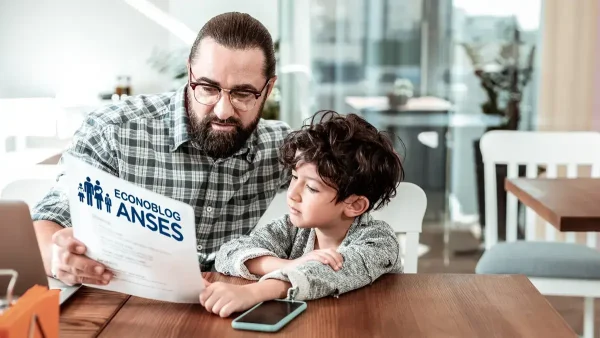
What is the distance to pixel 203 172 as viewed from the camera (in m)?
1.98

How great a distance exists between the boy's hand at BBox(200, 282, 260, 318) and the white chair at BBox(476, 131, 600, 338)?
1537 millimetres

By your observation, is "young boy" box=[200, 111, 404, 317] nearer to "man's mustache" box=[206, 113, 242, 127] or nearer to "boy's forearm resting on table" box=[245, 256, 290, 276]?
"boy's forearm resting on table" box=[245, 256, 290, 276]

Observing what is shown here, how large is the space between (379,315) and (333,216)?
33 centimetres

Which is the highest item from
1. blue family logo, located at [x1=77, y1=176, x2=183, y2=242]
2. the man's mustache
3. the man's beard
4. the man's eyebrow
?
the man's eyebrow

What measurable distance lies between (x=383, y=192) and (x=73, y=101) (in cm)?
277

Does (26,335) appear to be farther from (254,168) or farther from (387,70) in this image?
(387,70)

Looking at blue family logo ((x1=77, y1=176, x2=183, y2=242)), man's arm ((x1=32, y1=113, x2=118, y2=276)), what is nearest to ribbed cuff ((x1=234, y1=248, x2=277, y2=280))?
blue family logo ((x1=77, y1=176, x2=183, y2=242))

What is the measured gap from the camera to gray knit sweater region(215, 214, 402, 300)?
1354 millimetres

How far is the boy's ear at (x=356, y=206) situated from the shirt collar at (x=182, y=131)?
1.59ft

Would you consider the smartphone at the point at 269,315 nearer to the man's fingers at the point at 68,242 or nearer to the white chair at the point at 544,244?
the man's fingers at the point at 68,242

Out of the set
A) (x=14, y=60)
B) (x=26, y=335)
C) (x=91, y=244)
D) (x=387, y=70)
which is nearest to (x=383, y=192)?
(x=91, y=244)

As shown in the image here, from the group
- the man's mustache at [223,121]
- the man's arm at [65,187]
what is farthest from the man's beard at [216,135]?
the man's arm at [65,187]

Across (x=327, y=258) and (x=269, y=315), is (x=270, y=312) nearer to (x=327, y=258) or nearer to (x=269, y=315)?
(x=269, y=315)

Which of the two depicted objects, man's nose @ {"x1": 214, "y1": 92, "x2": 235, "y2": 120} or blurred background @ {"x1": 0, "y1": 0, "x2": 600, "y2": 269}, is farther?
blurred background @ {"x1": 0, "y1": 0, "x2": 600, "y2": 269}
